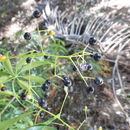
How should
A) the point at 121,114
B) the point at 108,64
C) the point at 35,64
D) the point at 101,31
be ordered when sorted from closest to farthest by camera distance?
the point at 35,64 < the point at 121,114 < the point at 108,64 < the point at 101,31

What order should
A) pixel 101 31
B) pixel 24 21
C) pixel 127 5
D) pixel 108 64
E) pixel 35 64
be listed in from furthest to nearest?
pixel 127 5, pixel 24 21, pixel 101 31, pixel 108 64, pixel 35 64

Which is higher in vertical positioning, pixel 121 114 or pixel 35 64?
pixel 35 64

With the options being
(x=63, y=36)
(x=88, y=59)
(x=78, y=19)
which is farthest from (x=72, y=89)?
(x=78, y=19)

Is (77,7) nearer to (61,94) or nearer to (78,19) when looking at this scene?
(78,19)

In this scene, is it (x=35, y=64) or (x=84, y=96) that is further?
(x=84, y=96)

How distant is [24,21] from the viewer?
10.9ft

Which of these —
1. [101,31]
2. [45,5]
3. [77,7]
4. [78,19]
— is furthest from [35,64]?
[77,7]

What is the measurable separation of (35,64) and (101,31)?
6.81ft

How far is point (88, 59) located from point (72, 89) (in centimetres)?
35

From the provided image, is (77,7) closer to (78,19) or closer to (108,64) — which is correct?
(78,19)

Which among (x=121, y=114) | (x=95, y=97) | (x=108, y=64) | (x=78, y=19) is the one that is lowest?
(x=121, y=114)

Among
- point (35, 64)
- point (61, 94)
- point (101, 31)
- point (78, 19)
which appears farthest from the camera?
point (78, 19)

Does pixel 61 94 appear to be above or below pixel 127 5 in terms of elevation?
below

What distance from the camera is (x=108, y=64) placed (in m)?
2.36
